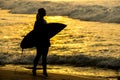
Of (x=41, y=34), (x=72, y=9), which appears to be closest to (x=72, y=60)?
(x=41, y=34)

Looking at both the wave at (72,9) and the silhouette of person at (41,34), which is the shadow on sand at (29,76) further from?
the wave at (72,9)

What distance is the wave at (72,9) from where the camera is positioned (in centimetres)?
3134

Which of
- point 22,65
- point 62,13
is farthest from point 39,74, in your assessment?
point 62,13

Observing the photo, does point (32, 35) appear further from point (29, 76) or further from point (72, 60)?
point (72, 60)

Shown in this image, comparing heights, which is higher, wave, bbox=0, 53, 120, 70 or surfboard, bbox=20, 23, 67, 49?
surfboard, bbox=20, 23, 67, 49

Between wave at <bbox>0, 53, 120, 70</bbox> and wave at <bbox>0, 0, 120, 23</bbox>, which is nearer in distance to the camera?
wave at <bbox>0, 53, 120, 70</bbox>

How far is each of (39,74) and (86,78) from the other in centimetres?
133

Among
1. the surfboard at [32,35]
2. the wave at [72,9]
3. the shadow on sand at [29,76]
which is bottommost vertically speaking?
the wave at [72,9]

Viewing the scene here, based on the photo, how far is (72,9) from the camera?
37531 millimetres

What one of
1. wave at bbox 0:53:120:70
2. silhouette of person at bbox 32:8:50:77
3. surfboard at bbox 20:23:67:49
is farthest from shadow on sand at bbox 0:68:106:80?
wave at bbox 0:53:120:70

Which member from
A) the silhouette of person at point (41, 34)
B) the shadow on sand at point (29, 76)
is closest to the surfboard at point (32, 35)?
the silhouette of person at point (41, 34)

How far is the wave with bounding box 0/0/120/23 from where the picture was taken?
103ft

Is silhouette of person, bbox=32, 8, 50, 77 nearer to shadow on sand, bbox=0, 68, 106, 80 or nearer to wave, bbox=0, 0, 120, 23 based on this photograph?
shadow on sand, bbox=0, 68, 106, 80

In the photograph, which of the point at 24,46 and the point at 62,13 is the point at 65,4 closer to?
the point at 62,13
